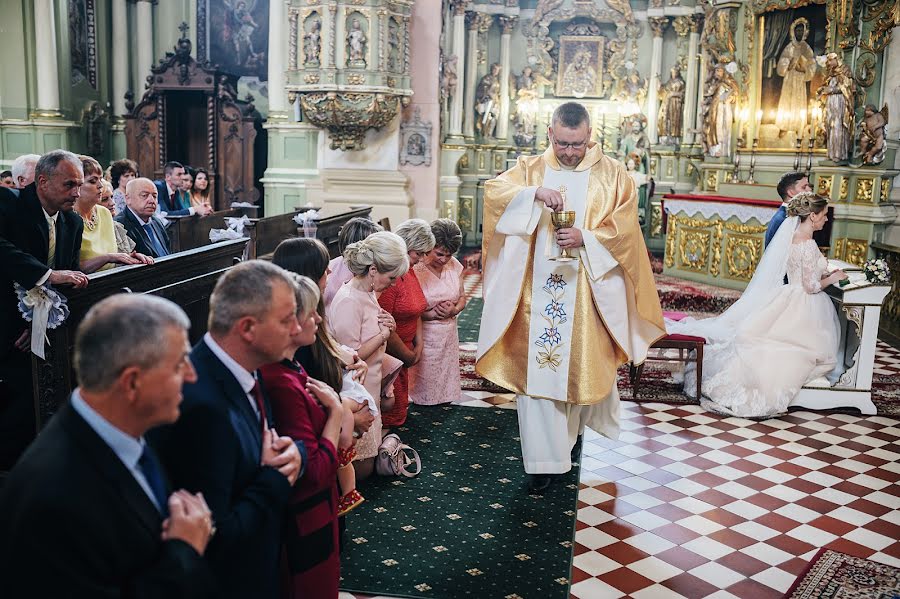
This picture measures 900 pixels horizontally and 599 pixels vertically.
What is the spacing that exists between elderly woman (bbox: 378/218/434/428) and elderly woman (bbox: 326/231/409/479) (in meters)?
0.73

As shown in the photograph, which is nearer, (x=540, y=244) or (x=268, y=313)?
(x=268, y=313)

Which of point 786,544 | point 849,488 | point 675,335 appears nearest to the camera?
point 786,544

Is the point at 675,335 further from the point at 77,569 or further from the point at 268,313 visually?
the point at 77,569

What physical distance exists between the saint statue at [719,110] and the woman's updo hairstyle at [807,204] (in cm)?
737

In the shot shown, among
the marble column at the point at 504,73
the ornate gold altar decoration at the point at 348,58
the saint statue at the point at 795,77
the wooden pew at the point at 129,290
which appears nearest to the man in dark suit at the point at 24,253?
the wooden pew at the point at 129,290

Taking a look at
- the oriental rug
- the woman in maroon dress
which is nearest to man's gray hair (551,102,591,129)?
the woman in maroon dress

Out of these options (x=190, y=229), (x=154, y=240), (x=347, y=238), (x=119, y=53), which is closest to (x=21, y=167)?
(x=154, y=240)

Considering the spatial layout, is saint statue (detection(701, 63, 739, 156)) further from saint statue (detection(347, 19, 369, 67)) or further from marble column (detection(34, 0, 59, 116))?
marble column (detection(34, 0, 59, 116))

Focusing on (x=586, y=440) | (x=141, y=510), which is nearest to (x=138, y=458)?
(x=141, y=510)

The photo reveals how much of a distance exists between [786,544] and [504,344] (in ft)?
5.71

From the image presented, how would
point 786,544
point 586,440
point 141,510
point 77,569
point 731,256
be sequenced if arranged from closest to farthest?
point 77,569 → point 141,510 → point 786,544 → point 586,440 → point 731,256

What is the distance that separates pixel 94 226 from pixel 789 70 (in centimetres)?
1077

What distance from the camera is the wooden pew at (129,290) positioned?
12.7ft

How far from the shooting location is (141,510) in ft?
5.49
